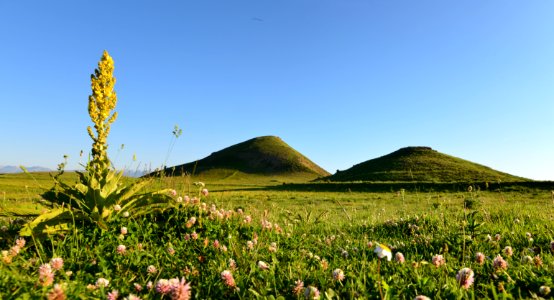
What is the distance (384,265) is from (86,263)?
3418 millimetres

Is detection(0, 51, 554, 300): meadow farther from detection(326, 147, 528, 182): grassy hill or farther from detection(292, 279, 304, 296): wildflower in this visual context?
detection(326, 147, 528, 182): grassy hill

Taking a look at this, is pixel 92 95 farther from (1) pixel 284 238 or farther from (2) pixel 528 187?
(2) pixel 528 187

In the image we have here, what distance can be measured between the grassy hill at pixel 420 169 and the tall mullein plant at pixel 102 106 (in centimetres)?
5829

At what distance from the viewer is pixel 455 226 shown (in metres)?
6.53

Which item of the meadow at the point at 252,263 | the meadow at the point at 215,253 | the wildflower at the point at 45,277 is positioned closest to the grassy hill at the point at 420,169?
the meadow at the point at 215,253

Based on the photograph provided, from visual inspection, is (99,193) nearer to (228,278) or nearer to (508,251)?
(228,278)

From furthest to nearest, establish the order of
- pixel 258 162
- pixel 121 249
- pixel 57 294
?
pixel 258 162 < pixel 121 249 < pixel 57 294

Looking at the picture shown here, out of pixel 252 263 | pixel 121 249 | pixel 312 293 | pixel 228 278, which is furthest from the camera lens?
pixel 121 249

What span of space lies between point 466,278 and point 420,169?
238ft

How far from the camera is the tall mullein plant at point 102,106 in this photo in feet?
20.9

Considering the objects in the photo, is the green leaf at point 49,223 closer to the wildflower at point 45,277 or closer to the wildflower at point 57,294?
the wildflower at point 45,277

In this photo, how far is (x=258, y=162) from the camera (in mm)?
122438

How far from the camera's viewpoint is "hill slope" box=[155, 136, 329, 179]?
377 feet

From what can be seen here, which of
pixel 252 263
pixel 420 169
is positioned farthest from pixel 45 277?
pixel 420 169
